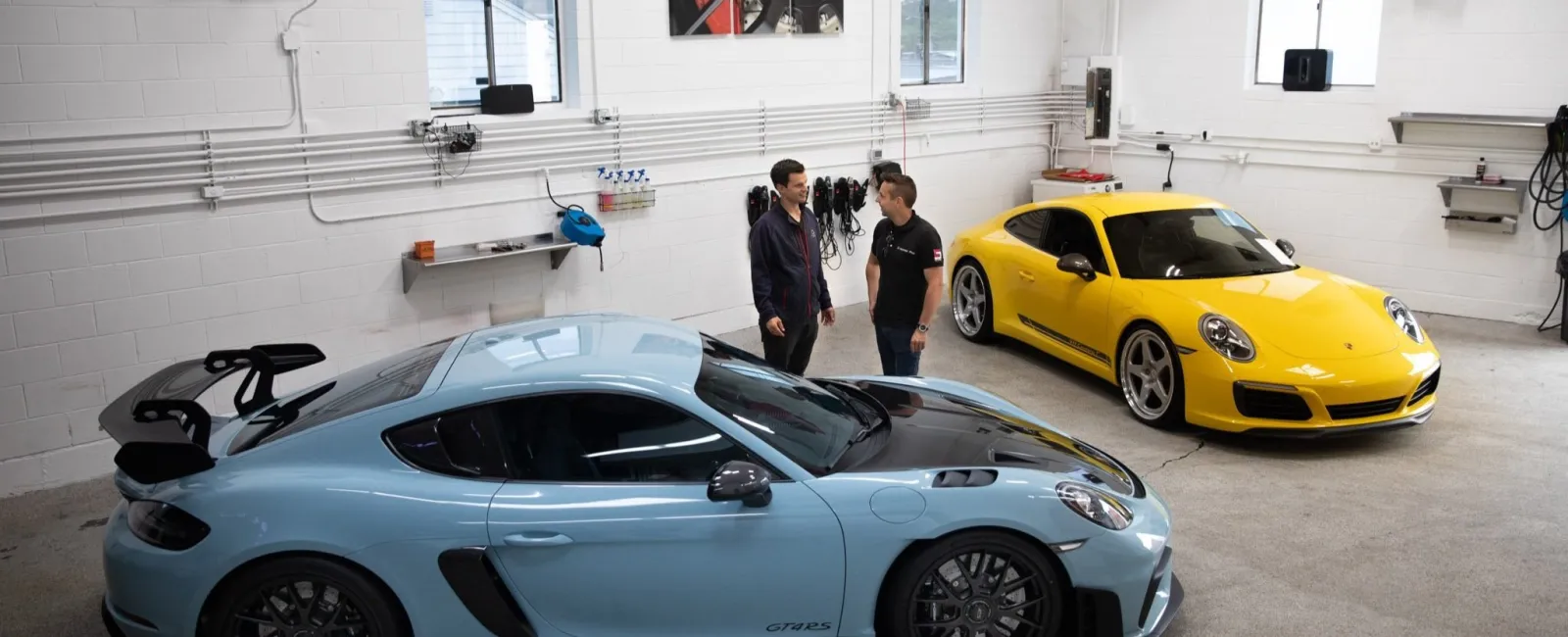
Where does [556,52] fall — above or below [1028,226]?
above

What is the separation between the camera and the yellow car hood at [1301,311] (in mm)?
6762

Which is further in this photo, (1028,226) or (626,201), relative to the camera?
(626,201)

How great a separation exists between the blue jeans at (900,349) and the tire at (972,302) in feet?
7.76

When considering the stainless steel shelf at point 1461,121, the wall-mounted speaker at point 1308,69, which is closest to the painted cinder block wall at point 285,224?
the wall-mounted speaker at point 1308,69

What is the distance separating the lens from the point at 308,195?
7.39 m

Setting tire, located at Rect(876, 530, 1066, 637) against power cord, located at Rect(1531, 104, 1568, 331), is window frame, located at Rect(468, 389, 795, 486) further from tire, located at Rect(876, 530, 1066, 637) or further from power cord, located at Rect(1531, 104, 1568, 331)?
power cord, located at Rect(1531, 104, 1568, 331)

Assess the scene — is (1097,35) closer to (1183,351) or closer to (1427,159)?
(1427,159)

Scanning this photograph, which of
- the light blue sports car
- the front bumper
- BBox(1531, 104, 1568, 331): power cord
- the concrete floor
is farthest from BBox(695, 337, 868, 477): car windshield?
BBox(1531, 104, 1568, 331): power cord

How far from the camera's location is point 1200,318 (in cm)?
697

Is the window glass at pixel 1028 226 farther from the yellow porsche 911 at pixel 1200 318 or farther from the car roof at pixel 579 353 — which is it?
the car roof at pixel 579 353

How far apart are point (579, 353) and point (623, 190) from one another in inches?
186

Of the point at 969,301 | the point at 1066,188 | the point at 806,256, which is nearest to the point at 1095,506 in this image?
the point at 806,256

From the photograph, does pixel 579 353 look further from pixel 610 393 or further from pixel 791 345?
pixel 791 345

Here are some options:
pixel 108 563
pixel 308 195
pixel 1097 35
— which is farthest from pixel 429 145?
pixel 1097 35
